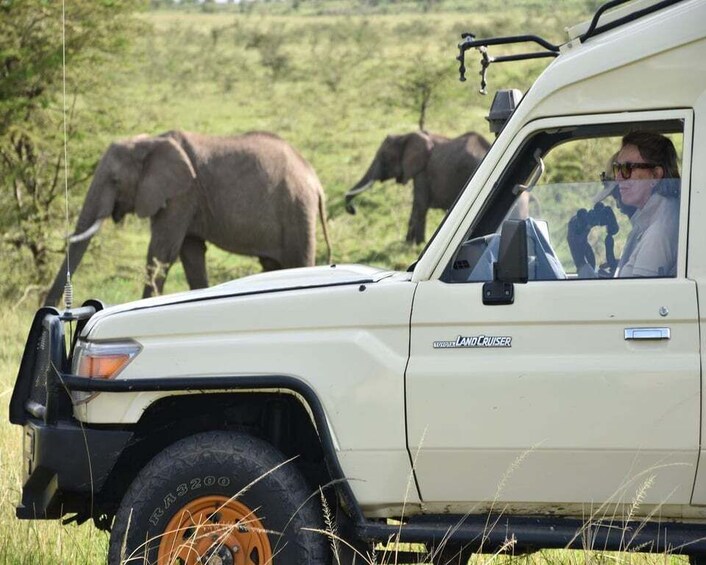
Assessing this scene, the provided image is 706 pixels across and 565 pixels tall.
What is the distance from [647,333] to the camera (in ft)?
14.9

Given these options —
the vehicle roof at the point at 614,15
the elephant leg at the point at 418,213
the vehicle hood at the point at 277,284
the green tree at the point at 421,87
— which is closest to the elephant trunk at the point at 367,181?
the elephant leg at the point at 418,213

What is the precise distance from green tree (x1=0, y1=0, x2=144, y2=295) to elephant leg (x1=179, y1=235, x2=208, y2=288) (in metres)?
1.69

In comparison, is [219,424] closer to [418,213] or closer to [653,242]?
[653,242]

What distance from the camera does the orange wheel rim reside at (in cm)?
480

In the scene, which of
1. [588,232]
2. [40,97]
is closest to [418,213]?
[40,97]

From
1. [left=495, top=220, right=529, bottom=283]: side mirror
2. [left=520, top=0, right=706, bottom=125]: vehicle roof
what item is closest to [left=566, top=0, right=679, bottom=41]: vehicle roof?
[left=520, top=0, right=706, bottom=125]: vehicle roof

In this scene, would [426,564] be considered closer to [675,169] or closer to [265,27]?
[675,169]

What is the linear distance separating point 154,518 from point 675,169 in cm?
215

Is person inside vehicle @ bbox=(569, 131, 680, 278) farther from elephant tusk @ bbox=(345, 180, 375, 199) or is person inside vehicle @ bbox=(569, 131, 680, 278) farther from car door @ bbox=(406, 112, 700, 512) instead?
elephant tusk @ bbox=(345, 180, 375, 199)

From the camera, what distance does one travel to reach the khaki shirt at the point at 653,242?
469 centimetres

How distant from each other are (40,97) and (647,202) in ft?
44.5

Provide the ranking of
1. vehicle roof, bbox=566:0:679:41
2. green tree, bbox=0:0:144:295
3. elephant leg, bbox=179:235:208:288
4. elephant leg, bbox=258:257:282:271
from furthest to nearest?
green tree, bbox=0:0:144:295 → elephant leg, bbox=258:257:282:271 → elephant leg, bbox=179:235:208:288 → vehicle roof, bbox=566:0:679:41

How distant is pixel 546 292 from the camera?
4.64 metres

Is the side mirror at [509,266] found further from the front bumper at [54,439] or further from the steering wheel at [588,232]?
the front bumper at [54,439]
